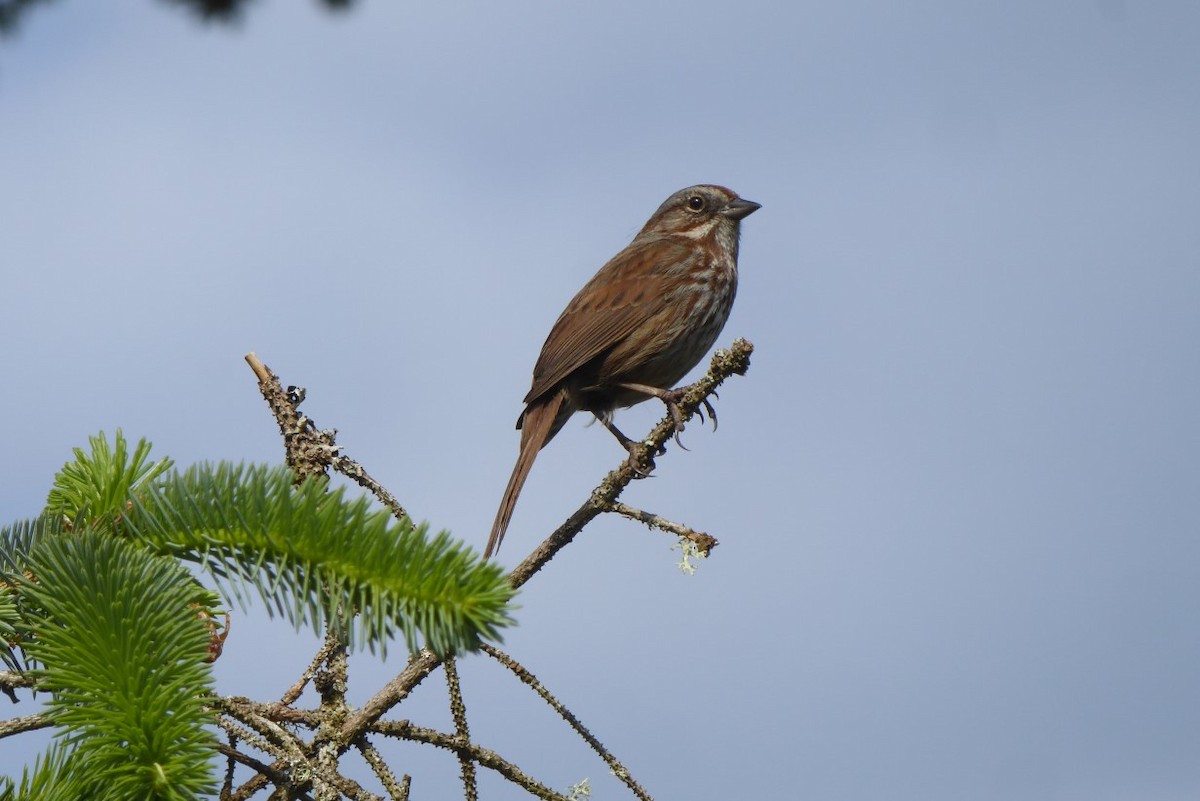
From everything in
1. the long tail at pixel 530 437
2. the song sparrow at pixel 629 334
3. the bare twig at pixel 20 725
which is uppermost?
the song sparrow at pixel 629 334

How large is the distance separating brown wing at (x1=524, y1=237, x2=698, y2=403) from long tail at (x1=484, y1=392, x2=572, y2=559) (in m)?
0.07

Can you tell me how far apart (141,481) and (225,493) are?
260mm

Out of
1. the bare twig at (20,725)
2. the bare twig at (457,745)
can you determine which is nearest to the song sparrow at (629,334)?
the bare twig at (457,745)

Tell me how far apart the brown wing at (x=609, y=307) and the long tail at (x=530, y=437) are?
0.07m

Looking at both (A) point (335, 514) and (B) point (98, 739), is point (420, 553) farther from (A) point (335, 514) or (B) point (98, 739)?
(B) point (98, 739)

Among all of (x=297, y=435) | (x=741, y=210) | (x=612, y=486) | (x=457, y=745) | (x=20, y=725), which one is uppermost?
(x=741, y=210)

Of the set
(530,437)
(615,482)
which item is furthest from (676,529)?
(530,437)

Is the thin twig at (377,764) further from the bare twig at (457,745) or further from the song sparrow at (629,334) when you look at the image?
the song sparrow at (629,334)

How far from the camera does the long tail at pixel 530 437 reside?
4.81m

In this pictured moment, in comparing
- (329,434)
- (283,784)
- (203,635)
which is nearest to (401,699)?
(283,784)

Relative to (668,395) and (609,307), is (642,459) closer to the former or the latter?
(668,395)

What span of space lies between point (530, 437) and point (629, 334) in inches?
32.2

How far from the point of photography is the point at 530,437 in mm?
5734

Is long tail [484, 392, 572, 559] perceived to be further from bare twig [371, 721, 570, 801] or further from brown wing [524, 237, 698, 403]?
bare twig [371, 721, 570, 801]
